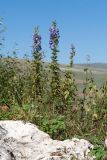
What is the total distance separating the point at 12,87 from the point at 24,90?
0.35 m

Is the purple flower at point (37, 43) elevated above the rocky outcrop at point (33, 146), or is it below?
above

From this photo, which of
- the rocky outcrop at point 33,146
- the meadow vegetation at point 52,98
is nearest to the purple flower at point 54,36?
the meadow vegetation at point 52,98

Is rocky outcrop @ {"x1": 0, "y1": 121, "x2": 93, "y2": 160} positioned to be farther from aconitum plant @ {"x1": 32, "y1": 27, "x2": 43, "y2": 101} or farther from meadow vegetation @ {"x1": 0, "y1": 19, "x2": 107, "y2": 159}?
aconitum plant @ {"x1": 32, "y1": 27, "x2": 43, "y2": 101}

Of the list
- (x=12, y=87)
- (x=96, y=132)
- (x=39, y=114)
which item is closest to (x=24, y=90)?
(x=12, y=87)

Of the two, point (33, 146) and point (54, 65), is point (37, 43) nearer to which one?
point (54, 65)

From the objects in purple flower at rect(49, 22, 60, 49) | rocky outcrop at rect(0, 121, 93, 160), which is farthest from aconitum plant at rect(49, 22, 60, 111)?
rocky outcrop at rect(0, 121, 93, 160)

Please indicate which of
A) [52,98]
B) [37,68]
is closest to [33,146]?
[52,98]

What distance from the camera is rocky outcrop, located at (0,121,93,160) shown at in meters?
7.60

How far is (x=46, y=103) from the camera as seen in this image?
39.8 ft

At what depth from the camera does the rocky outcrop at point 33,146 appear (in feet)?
24.9

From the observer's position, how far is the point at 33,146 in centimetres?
795

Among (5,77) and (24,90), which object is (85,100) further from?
(5,77)

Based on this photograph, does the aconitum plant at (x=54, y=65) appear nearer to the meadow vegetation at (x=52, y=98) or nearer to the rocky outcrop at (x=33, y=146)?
the meadow vegetation at (x=52, y=98)

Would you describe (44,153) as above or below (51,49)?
below
